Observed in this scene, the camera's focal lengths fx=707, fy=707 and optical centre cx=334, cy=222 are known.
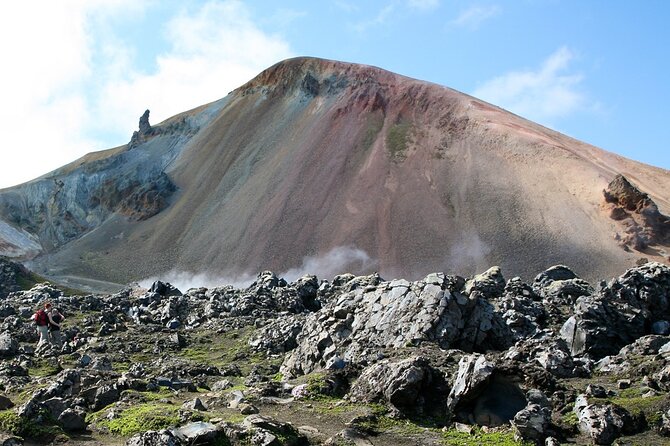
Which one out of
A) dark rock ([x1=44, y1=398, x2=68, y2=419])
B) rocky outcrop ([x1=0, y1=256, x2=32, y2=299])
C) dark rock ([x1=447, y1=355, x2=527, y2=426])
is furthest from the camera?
rocky outcrop ([x1=0, y1=256, x2=32, y2=299])

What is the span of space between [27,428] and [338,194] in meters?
86.3

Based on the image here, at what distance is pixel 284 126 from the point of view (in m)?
120

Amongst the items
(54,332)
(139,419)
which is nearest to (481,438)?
(139,419)

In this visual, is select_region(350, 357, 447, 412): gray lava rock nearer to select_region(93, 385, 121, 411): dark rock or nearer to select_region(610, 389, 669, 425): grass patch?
select_region(610, 389, 669, 425): grass patch

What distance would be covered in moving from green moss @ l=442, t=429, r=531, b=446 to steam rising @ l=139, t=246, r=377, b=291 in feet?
222

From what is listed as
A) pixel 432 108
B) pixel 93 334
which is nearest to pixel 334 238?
pixel 432 108

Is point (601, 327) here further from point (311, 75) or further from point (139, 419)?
point (311, 75)

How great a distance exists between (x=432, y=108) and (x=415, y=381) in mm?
98682

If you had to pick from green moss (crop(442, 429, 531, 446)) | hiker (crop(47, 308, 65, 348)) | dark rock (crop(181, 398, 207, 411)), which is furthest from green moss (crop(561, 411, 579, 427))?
hiker (crop(47, 308, 65, 348))

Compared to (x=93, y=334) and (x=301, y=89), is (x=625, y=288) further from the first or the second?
(x=301, y=89)

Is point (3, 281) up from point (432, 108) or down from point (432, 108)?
down

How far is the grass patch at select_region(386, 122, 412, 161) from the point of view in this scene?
104m

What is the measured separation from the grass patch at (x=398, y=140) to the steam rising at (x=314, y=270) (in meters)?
21.9

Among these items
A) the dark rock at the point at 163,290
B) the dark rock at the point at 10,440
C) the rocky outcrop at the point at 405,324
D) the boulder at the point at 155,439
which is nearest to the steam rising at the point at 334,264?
the dark rock at the point at 163,290
